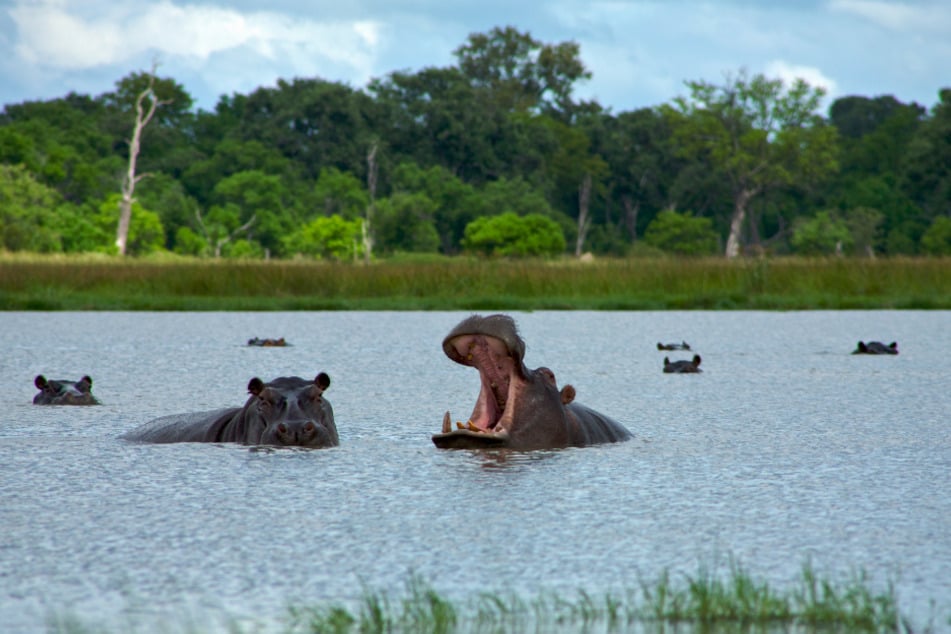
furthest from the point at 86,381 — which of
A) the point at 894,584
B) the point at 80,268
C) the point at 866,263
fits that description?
the point at 866,263

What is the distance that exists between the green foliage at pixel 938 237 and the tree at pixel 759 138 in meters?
4.53

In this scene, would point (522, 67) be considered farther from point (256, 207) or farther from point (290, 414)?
point (290, 414)

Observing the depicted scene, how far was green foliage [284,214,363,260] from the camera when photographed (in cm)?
4328

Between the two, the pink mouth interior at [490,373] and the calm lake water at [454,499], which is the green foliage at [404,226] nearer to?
the calm lake water at [454,499]

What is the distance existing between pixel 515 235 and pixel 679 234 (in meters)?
10.2

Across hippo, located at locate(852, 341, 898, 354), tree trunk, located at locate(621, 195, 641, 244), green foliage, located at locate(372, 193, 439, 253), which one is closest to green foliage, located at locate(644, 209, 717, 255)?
tree trunk, located at locate(621, 195, 641, 244)

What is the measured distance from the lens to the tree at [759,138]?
52656mm

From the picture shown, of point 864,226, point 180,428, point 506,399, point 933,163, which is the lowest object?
point 180,428

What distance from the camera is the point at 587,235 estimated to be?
5797 centimetres

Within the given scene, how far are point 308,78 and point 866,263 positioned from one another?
3839 centimetres

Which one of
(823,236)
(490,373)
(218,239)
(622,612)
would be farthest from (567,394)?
(823,236)

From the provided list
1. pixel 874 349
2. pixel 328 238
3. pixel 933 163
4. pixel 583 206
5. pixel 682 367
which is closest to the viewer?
pixel 682 367

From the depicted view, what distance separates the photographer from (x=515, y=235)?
46.9 m

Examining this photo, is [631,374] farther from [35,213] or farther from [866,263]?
[35,213]
